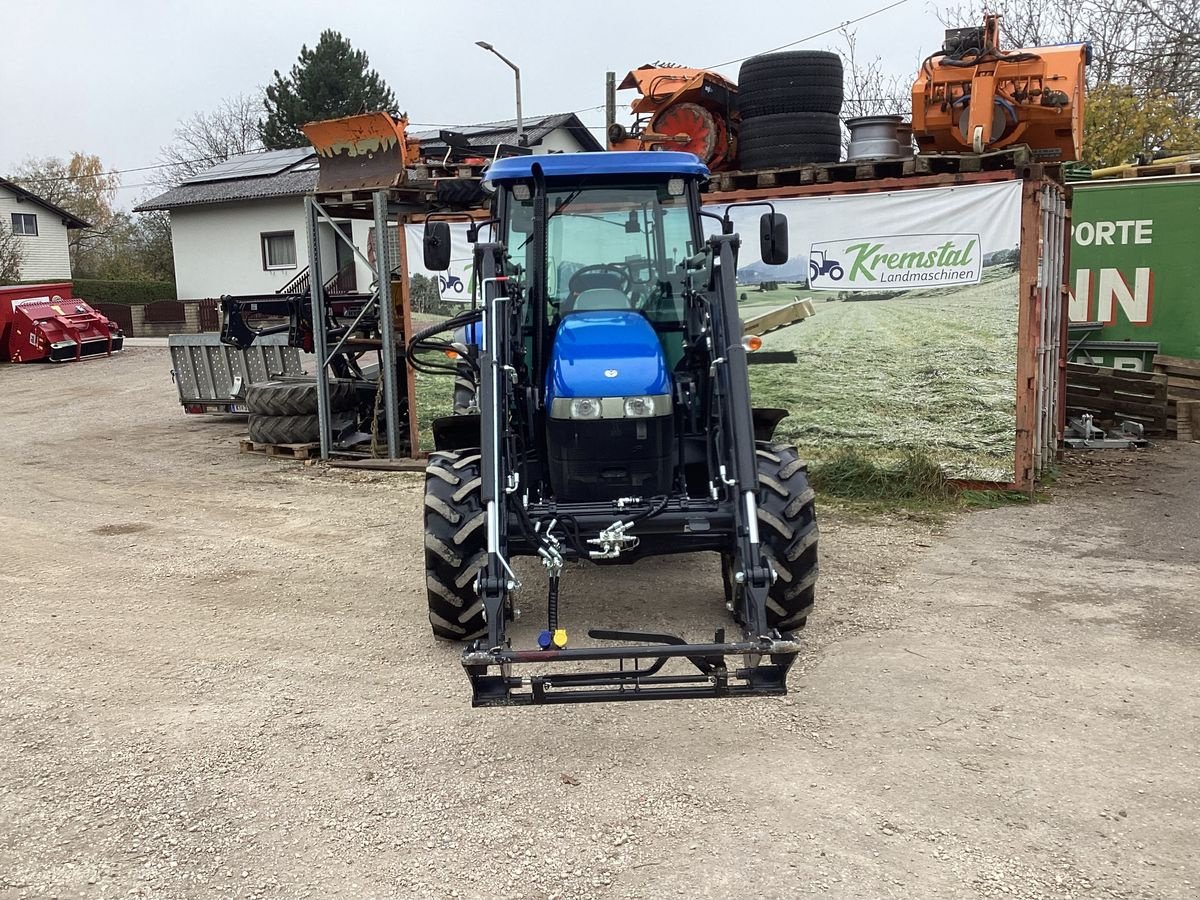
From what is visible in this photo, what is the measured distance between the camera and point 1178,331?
38.5ft

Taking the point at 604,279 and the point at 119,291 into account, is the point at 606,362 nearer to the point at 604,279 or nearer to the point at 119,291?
the point at 604,279

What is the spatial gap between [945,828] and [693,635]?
2.09m

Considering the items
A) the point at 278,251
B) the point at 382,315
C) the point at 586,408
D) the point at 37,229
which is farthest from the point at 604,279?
the point at 37,229

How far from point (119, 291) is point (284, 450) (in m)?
27.3

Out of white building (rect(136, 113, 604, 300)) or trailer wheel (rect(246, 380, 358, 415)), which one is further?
white building (rect(136, 113, 604, 300))

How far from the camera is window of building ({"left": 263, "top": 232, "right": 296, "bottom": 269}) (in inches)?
1217

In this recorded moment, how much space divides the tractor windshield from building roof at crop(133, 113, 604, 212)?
2413 cm

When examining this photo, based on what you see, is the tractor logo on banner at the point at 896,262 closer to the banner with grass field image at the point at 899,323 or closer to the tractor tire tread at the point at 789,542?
the banner with grass field image at the point at 899,323

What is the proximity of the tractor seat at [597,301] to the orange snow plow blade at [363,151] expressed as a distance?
17.3 feet

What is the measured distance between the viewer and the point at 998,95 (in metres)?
8.47

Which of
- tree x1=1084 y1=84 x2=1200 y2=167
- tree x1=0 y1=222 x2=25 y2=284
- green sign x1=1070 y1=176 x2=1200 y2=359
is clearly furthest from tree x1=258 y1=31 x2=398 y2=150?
green sign x1=1070 y1=176 x2=1200 y2=359

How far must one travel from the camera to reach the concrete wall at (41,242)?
3653 centimetres

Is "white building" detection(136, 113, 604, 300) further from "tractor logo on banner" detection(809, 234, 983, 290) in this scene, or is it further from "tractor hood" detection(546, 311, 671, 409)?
"tractor hood" detection(546, 311, 671, 409)

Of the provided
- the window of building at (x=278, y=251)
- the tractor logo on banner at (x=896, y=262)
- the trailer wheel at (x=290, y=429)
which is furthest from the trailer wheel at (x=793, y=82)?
the window of building at (x=278, y=251)
